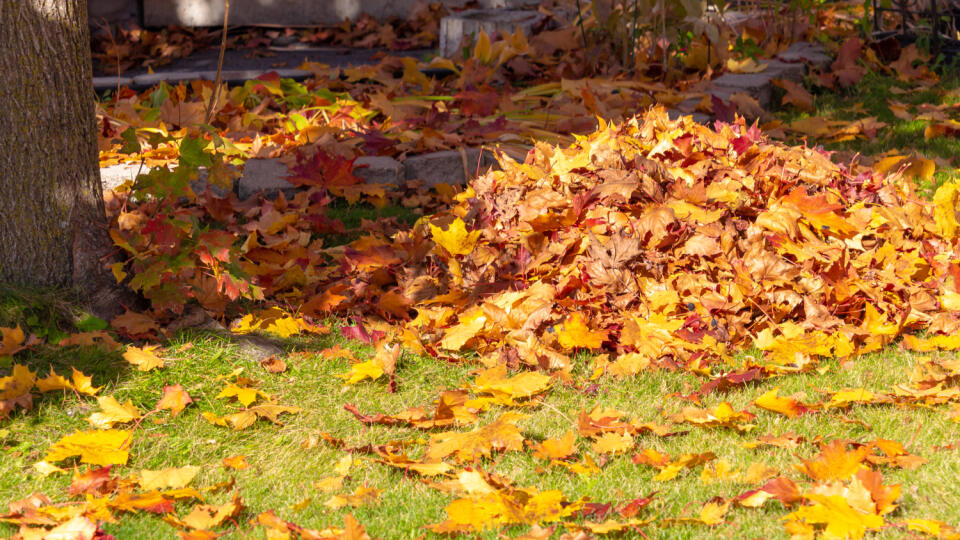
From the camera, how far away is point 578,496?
2408 mm

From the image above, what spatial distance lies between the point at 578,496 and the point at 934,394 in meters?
1.13

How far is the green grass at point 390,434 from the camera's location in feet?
7.69

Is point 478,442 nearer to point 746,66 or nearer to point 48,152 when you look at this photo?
point 48,152

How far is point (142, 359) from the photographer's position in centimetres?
310

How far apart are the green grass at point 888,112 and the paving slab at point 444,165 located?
189 cm

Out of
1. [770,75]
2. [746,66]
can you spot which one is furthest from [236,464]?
[746,66]

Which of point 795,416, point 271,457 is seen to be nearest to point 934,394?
point 795,416

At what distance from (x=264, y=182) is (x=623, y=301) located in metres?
1.93

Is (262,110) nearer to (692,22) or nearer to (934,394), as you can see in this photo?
(692,22)

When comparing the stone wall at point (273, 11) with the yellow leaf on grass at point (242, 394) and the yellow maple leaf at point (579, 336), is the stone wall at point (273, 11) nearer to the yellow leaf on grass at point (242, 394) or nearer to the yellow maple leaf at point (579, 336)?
the yellow maple leaf at point (579, 336)

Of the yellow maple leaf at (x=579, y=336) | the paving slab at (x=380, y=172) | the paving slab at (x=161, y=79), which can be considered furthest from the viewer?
the paving slab at (x=161, y=79)

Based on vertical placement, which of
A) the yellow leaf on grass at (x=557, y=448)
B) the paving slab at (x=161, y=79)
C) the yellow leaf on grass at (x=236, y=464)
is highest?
the paving slab at (x=161, y=79)

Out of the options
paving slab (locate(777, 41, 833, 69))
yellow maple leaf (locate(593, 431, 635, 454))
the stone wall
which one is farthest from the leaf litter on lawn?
the stone wall

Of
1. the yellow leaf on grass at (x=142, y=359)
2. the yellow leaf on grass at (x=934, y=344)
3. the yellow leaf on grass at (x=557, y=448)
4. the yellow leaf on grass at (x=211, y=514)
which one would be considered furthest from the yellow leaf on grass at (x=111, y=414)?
the yellow leaf on grass at (x=934, y=344)
